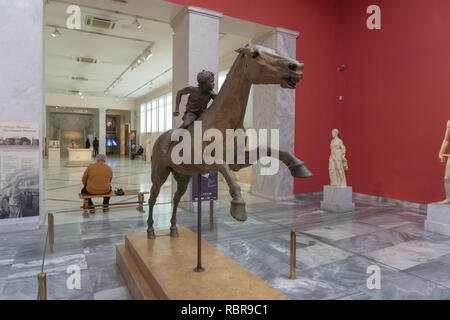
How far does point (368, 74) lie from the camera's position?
8648 mm

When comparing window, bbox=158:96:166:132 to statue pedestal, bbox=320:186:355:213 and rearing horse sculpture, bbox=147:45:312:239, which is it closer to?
statue pedestal, bbox=320:186:355:213

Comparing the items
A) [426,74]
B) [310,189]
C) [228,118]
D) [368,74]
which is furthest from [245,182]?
[228,118]

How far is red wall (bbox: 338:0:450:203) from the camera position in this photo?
283 inches

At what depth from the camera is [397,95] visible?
7973mm

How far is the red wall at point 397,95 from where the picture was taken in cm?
718

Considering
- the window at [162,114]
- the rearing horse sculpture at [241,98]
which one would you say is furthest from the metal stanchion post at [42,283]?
the window at [162,114]

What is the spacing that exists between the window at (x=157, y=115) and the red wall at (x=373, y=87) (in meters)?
12.1

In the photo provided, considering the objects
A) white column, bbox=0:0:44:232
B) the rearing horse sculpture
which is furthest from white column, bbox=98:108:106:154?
the rearing horse sculpture

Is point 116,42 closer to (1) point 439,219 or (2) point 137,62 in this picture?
(2) point 137,62

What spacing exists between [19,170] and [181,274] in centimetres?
442

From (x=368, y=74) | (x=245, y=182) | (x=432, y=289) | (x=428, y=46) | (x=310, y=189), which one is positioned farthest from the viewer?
(x=245, y=182)

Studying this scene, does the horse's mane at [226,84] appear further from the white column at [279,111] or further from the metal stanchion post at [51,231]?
the white column at [279,111]
